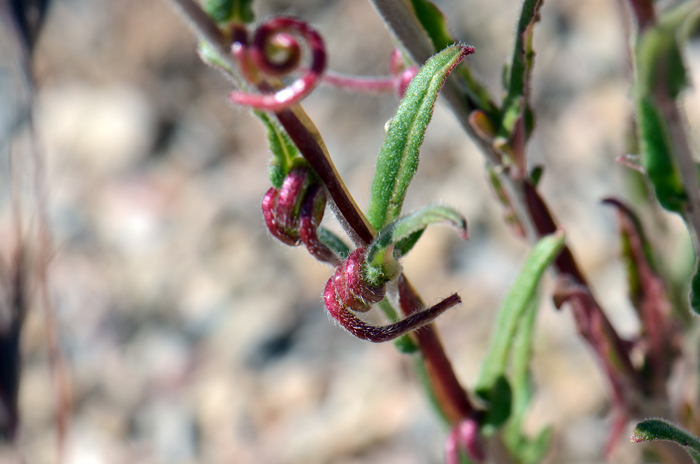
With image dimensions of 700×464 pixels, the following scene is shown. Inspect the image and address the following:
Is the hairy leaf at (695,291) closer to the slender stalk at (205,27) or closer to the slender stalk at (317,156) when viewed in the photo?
the slender stalk at (317,156)

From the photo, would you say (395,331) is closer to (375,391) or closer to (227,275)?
(375,391)

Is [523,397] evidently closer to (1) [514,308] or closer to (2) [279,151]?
(1) [514,308]

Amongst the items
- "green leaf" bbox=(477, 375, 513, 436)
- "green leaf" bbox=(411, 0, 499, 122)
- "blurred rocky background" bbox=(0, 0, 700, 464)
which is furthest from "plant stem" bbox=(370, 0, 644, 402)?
"blurred rocky background" bbox=(0, 0, 700, 464)

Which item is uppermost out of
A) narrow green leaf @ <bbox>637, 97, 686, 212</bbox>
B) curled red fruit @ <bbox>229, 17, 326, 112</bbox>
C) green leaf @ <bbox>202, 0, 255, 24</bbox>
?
green leaf @ <bbox>202, 0, 255, 24</bbox>

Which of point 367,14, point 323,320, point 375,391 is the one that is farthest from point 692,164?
point 367,14

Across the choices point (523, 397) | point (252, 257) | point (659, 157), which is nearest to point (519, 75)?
point (659, 157)

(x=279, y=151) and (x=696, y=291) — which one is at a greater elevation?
(x=279, y=151)

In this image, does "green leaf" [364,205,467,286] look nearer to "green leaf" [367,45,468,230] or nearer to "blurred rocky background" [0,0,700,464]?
"green leaf" [367,45,468,230]

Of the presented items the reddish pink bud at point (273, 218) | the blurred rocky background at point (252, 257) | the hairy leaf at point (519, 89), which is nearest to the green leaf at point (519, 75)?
the hairy leaf at point (519, 89)
